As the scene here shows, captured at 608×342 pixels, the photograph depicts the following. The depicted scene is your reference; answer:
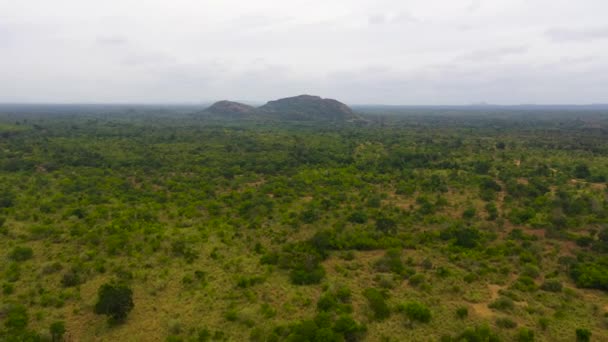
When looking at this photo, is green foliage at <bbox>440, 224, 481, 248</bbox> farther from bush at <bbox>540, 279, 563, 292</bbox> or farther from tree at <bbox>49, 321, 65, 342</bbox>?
tree at <bbox>49, 321, 65, 342</bbox>

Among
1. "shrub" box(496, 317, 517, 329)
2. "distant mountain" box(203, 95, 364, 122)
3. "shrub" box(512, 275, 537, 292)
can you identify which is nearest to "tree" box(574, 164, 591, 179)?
"shrub" box(512, 275, 537, 292)

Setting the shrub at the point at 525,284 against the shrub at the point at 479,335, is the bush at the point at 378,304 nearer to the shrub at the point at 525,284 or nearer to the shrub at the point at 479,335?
the shrub at the point at 479,335

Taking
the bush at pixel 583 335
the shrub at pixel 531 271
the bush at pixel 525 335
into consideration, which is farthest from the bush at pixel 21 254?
the shrub at pixel 531 271

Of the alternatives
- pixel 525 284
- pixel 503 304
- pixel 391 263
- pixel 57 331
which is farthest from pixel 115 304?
pixel 525 284

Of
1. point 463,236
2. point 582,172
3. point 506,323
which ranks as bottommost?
point 506,323

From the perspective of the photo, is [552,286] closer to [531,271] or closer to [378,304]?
[531,271]

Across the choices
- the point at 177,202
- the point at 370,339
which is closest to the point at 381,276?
the point at 370,339
